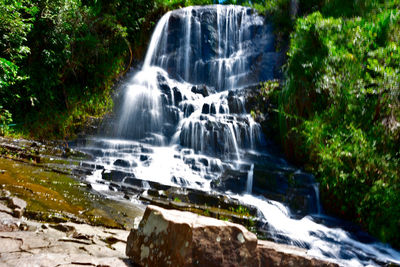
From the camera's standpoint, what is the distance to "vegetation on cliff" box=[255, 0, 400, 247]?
558cm

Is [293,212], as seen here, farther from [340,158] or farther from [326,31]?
[326,31]

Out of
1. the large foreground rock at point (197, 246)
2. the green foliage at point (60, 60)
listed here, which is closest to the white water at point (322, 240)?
the large foreground rock at point (197, 246)

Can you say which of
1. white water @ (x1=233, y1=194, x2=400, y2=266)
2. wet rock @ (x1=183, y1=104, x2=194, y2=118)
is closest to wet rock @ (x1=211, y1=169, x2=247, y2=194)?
white water @ (x1=233, y1=194, x2=400, y2=266)

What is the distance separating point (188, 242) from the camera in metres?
1.97

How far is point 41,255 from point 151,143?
6.92 metres

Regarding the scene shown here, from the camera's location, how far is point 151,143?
8.98 m

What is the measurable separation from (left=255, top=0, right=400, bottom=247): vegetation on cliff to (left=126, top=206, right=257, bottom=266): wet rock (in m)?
4.47

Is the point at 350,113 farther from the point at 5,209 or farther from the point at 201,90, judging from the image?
the point at 5,209

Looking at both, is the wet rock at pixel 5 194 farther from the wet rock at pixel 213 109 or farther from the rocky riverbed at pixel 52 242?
the wet rock at pixel 213 109

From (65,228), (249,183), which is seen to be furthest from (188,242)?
(249,183)

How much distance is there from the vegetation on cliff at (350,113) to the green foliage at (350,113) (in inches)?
0.7

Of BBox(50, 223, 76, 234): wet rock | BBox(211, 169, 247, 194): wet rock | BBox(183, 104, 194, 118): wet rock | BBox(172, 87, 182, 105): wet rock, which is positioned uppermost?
BBox(172, 87, 182, 105): wet rock

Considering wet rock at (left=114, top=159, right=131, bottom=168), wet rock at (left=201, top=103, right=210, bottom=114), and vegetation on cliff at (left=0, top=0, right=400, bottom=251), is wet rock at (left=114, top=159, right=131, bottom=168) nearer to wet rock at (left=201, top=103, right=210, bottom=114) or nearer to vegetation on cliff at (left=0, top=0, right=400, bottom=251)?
vegetation on cliff at (left=0, top=0, right=400, bottom=251)

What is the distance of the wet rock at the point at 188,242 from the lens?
78.3 inches
